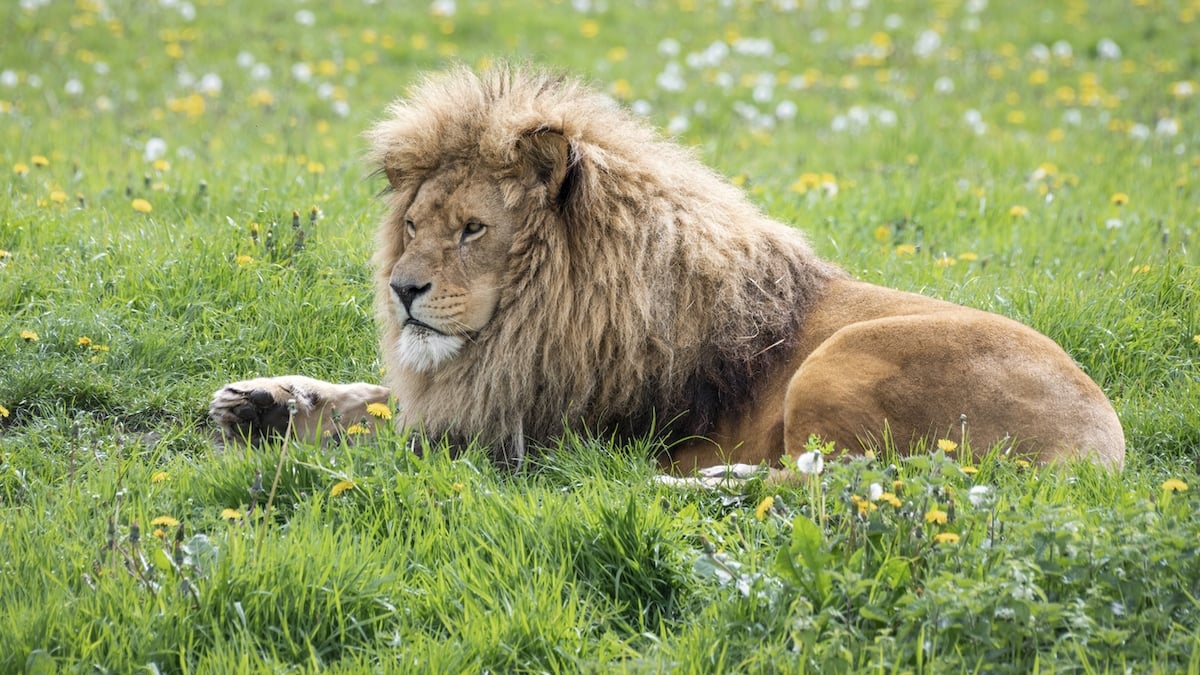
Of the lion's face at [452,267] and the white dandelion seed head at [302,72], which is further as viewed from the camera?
the white dandelion seed head at [302,72]

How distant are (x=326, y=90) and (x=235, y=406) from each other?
646 cm

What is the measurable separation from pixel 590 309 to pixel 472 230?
0.48 m

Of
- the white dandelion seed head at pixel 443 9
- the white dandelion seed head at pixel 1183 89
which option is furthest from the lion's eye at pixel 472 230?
the white dandelion seed head at pixel 443 9

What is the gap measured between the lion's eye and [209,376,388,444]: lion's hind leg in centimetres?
74

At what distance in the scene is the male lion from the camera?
14.1ft

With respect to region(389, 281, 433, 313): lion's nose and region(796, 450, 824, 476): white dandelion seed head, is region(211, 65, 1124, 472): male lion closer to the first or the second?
region(389, 281, 433, 313): lion's nose

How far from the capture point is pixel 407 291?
4.29 meters

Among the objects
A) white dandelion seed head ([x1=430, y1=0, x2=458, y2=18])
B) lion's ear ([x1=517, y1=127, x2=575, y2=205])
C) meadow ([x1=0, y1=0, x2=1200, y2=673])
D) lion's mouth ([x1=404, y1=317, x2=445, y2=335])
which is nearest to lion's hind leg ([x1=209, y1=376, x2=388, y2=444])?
meadow ([x1=0, y1=0, x2=1200, y2=673])

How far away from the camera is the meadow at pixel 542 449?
10.2 feet

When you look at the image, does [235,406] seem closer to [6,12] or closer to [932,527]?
[932,527]

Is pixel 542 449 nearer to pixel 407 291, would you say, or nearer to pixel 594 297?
pixel 594 297

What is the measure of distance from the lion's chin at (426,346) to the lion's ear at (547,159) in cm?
60

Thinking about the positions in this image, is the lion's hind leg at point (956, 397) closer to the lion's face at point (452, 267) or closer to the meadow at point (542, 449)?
the meadow at point (542, 449)

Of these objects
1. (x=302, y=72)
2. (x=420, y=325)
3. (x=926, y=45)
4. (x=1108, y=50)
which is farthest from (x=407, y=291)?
(x=1108, y=50)
